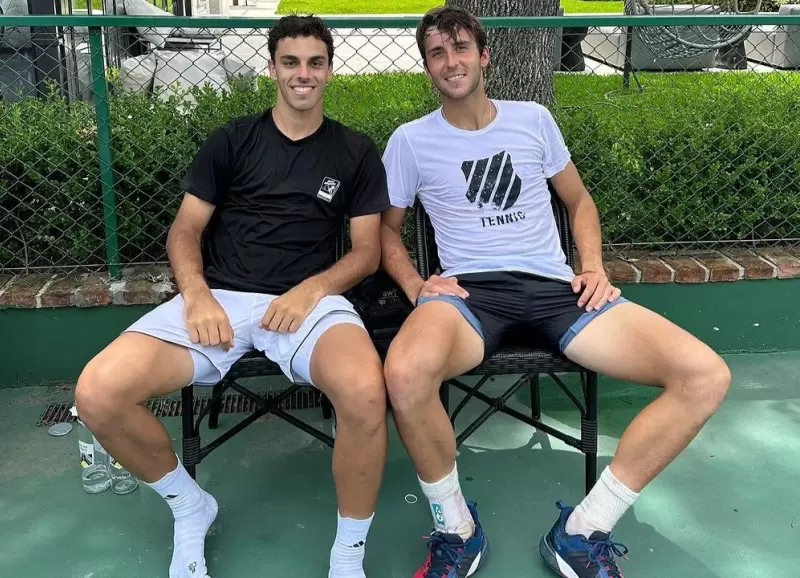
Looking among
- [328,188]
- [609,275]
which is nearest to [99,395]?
[328,188]

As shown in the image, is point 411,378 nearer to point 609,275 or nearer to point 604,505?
point 604,505

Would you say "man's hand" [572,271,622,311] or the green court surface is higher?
"man's hand" [572,271,622,311]

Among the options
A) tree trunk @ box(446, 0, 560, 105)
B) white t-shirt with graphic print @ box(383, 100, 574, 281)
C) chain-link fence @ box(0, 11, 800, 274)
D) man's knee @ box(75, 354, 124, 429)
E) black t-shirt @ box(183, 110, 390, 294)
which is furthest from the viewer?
tree trunk @ box(446, 0, 560, 105)

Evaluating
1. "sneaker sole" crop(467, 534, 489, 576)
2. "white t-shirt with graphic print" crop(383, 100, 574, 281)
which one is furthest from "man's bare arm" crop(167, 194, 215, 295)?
"sneaker sole" crop(467, 534, 489, 576)

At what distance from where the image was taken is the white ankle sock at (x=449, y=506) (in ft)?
7.68

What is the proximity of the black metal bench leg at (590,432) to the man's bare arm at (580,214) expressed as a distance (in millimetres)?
469

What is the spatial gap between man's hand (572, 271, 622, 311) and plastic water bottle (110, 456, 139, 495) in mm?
1702

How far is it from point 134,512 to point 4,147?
65.9 inches

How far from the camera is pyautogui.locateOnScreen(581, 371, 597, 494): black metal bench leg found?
267cm

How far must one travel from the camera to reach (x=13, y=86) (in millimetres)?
5156

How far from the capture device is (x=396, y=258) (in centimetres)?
286

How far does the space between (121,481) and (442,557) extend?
49.4 inches

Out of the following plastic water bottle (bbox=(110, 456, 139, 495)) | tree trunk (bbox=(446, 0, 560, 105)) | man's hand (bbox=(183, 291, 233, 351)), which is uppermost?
tree trunk (bbox=(446, 0, 560, 105))

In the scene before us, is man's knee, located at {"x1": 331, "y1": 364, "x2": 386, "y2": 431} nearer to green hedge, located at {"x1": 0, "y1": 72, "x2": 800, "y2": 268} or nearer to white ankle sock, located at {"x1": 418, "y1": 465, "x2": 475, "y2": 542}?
white ankle sock, located at {"x1": 418, "y1": 465, "x2": 475, "y2": 542}
